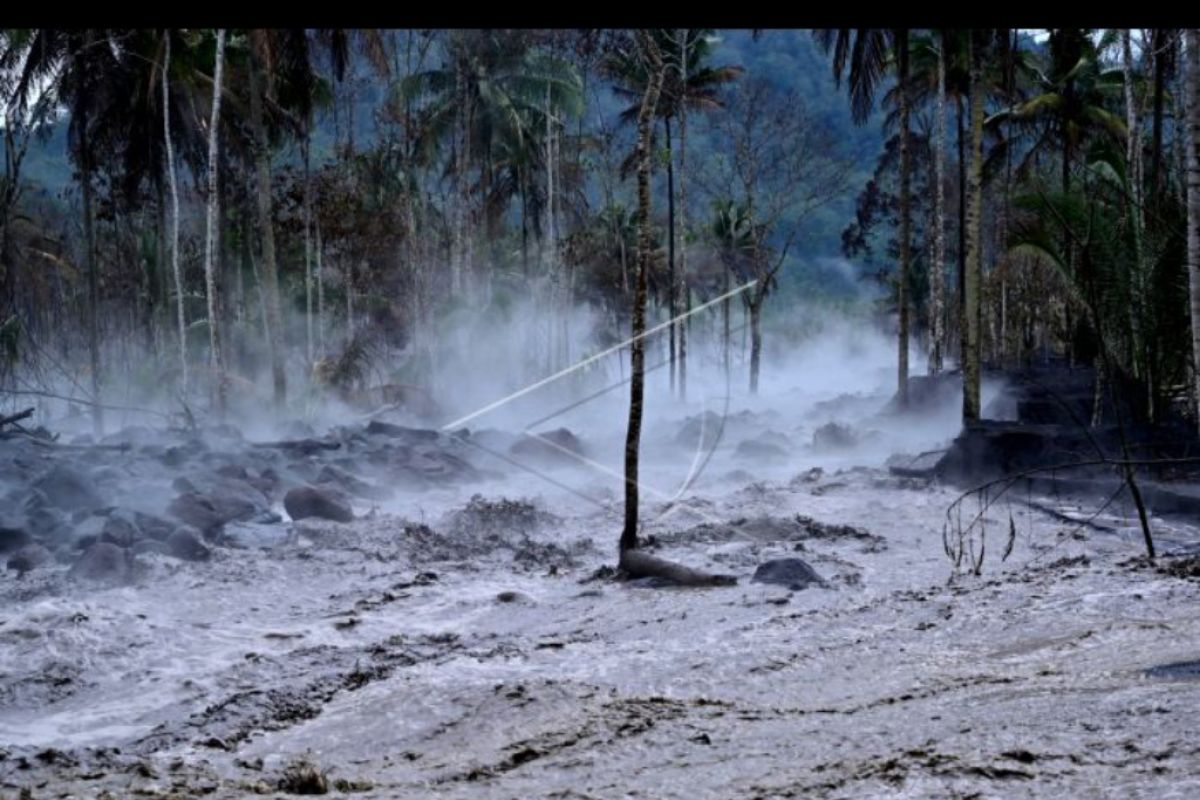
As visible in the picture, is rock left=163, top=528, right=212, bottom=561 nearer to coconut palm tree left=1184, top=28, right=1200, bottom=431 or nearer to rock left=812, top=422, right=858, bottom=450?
coconut palm tree left=1184, top=28, right=1200, bottom=431

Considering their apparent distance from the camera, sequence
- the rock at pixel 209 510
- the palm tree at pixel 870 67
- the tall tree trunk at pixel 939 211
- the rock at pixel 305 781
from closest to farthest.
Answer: the rock at pixel 305 781 < the rock at pixel 209 510 < the palm tree at pixel 870 67 < the tall tree trunk at pixel 939 211

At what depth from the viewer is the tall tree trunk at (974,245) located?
17375mm

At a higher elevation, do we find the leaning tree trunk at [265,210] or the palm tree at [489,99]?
the palm tree at [489,99]

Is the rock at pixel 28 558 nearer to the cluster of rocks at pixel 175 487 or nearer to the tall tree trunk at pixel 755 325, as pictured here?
the cluster of rocks at pixel 175 487

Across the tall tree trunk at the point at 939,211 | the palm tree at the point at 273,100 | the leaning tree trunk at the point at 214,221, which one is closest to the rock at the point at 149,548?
the leaning tree trunk at the point at 214,221

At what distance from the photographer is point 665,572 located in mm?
10789

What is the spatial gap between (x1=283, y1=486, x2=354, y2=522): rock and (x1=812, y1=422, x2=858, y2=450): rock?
1145cm

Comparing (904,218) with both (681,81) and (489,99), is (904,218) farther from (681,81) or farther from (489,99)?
(489,99)

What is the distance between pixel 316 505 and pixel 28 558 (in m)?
3.51

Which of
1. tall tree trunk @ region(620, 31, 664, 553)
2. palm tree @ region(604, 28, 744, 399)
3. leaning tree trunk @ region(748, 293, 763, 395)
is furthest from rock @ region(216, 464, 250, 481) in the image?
leaning tree trunk @ region(748, 293, 763, 395)

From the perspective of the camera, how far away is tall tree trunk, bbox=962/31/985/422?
1738 centimetres

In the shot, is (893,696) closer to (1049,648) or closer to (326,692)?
(1049,648)

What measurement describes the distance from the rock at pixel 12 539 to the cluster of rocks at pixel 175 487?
1cm

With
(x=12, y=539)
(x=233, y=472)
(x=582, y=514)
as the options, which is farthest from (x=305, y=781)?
(x=233, y=472)
